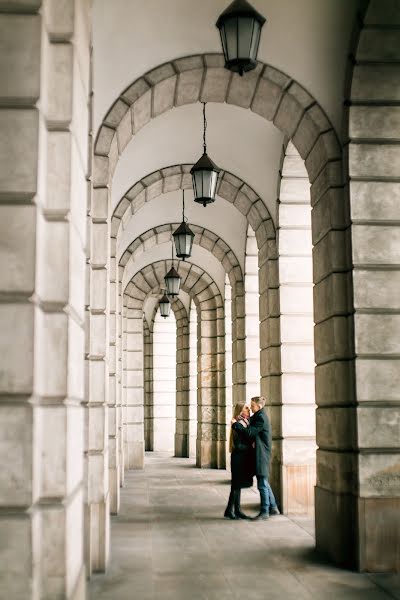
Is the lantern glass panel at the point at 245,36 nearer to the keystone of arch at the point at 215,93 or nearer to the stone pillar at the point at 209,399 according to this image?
the keystone of arch at the point at 215,93

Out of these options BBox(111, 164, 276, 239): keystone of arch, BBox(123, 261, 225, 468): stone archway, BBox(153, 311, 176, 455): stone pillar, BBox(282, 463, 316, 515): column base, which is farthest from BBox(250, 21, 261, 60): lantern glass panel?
BBox(153, 311, 176, 455): stone pillar

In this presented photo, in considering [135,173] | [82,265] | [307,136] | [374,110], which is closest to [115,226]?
[135,173]

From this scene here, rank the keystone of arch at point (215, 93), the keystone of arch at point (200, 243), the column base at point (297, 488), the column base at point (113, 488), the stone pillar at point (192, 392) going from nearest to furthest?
1. the keystone of arch at point (215, 93)
2. the column base at point (113, 488)
3. the column base at point (297, 488)
4. the keystone of arch at point (200, 243)
5. the stone pillar at point (192, 392)

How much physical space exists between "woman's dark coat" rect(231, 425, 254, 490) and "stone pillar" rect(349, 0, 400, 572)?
2762mm

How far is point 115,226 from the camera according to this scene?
10000 mm

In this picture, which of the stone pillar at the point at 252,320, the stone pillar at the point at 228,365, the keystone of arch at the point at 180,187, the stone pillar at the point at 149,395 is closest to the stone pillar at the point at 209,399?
the stone pillar at the point at 228,365

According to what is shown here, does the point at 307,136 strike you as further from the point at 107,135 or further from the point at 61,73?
the point at 61,73

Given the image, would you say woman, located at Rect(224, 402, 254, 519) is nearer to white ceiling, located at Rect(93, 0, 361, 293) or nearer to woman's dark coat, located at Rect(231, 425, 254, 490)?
woman's dark coat, located at Rect(231, 425, 254, 490)

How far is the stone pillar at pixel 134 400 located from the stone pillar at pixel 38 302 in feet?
42.3

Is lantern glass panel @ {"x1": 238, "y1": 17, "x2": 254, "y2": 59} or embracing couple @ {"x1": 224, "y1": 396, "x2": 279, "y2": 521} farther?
embracing couple @ {"x1": 224, "y1": 396, "x2": 279, "y2": 521}

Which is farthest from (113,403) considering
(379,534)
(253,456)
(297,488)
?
(379,534)

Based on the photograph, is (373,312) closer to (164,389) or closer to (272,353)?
(272,353)

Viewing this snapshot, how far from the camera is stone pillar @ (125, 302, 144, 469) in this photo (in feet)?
53.3

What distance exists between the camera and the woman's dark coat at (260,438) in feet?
28.4
